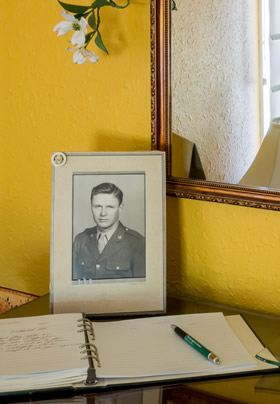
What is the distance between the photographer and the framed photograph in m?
1.21

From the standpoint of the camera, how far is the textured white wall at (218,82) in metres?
1.17

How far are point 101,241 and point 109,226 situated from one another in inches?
1.4

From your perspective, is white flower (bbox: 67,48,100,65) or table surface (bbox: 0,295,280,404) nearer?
table surface (bbox: 0,295,280,404)

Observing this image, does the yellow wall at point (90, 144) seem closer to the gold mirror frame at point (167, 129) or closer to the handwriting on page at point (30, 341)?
the gold mirror frame at point (167, 129)

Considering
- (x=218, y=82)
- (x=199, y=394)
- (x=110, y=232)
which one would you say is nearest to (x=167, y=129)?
(x=218, y=82)

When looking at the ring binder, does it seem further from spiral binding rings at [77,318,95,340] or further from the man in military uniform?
the man in military uniform

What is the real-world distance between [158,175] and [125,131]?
18cm

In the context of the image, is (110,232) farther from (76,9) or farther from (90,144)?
(76,9)

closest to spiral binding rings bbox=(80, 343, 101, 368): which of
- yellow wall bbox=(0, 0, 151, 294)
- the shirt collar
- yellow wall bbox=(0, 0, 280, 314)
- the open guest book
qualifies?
the open guest book

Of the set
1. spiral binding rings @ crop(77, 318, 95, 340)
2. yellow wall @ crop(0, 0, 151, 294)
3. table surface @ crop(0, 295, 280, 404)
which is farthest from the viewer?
yellow wall @ crop(0, 0, 151, 294)

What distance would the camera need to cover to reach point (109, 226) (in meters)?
1.23

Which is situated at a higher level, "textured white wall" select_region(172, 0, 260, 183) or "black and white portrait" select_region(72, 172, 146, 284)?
"textured white wall" select_region(172, 0, 260, 183)

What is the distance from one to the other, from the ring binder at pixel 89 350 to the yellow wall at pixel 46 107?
43 cm

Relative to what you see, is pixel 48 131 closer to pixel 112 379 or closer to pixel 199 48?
pixel 199 48
